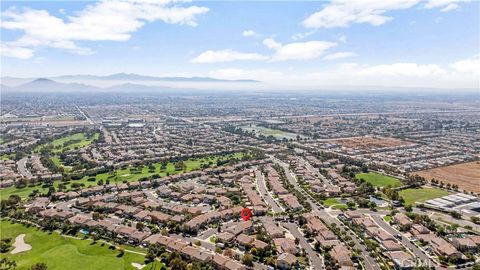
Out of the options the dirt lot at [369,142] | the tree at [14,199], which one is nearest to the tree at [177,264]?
the tree at [14,199]

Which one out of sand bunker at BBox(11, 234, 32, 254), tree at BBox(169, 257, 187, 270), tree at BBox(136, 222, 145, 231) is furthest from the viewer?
tree at BBox(136, 222, 145, 231)

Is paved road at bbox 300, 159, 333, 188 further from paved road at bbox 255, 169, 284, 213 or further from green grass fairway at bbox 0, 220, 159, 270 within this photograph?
green grass fairway at bbox 0, 220, 159, 270

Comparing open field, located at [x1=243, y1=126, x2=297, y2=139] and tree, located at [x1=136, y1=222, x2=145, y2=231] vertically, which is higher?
open field, located at [x1=243, y1=126, x2=297, y2=139]

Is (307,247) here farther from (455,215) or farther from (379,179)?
(379,179)

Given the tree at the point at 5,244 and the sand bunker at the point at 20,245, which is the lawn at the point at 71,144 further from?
the tree at the point at 5,244

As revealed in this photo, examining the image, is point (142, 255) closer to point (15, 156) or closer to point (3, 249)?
point (3, 249)

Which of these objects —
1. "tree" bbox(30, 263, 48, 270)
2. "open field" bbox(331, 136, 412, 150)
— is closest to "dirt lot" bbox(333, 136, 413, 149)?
"open field" bbox(331, 136, 412, 150)

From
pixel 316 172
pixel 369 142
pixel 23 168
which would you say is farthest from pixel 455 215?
pixel 23 168
